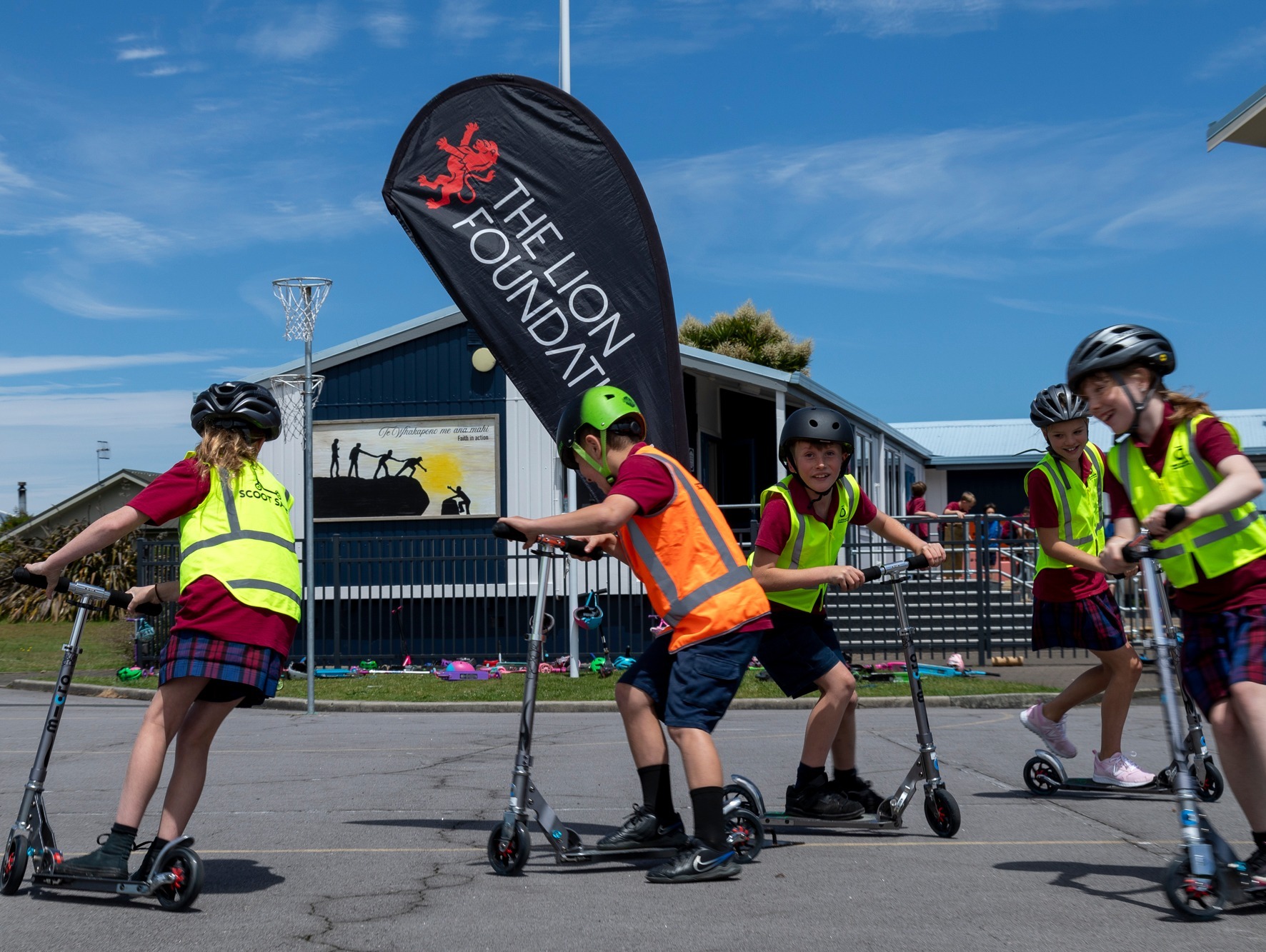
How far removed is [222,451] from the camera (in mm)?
4820

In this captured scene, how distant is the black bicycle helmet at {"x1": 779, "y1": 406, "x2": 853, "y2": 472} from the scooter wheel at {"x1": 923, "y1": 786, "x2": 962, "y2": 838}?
1.49 m

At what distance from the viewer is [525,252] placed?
31.6ft

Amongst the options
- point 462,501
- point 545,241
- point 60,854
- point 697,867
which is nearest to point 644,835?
point 697,867

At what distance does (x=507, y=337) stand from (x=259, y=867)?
5.15 metres

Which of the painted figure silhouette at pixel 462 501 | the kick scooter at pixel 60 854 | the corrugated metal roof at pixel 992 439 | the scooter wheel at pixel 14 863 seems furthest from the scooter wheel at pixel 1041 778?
the corrugated metal roof at pixel 992 439

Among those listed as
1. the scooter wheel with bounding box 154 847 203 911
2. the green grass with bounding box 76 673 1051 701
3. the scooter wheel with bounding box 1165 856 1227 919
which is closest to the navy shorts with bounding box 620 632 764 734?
the scooter wheel with bounding box 1165 856 1227 919

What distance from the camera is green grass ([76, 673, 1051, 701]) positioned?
1370cm

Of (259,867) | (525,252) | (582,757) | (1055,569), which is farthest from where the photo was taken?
(525,252)

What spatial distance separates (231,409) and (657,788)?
2.14 meters

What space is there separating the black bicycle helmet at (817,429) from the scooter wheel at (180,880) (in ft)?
8.92

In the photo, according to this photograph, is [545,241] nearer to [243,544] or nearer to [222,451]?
[222,451]

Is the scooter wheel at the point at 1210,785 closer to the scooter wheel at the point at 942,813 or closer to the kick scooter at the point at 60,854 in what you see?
the scooter wheel at the point at 942,813

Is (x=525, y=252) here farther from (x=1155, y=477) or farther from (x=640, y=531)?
(x=1155, y=477)

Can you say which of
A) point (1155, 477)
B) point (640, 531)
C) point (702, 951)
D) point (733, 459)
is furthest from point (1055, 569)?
point (733, 459)
